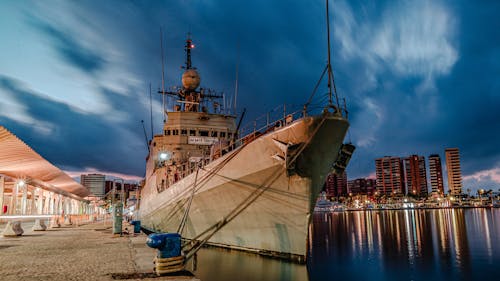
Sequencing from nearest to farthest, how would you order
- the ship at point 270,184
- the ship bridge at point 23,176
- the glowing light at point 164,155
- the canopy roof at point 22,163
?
the ship at point 270,184 < the canopy roof at point 22,163 < the ship bridge at point 23,176 < the glowing light at point 164,155

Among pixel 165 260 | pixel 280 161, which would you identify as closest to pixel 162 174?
pixel 280 161

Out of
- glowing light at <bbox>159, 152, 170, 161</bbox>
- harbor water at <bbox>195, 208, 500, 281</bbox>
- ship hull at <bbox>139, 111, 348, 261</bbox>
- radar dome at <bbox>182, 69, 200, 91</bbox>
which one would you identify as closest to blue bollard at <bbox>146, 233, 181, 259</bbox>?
harbor water at <bbox>195, 208, 500, 281</bbox>

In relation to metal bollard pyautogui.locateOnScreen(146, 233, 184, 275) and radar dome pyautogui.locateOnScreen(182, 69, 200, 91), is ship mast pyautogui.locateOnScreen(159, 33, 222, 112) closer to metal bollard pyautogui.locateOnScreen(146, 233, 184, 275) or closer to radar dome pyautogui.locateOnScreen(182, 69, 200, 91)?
radar dome pyautogui.locateOnScreen(182, 69, 200, 91)

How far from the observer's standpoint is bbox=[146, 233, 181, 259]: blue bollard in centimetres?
771

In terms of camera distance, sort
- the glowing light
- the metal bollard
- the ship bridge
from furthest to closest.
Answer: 1. the glowing light
2. the ship bridge
3. the metal bollard

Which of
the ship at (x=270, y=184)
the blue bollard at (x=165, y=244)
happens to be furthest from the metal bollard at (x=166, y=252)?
the ship at (x=270, y=184)

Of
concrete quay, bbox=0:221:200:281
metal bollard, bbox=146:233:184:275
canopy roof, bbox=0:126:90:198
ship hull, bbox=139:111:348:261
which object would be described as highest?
canopy roof, bbox=0:126:90:198

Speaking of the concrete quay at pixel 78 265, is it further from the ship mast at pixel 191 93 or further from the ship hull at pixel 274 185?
the ship mast at pixel 191 93

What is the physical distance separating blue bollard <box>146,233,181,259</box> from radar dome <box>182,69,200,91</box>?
2213 cm

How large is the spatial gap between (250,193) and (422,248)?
46.9 ft

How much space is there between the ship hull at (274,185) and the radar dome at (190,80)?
1544 cm

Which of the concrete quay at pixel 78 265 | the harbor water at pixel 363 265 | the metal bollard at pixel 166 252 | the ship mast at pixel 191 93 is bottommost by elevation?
the harbor water at pixel 363 265

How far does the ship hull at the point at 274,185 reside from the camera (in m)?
11.1

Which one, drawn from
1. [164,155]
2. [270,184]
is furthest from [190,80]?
[270,184]
